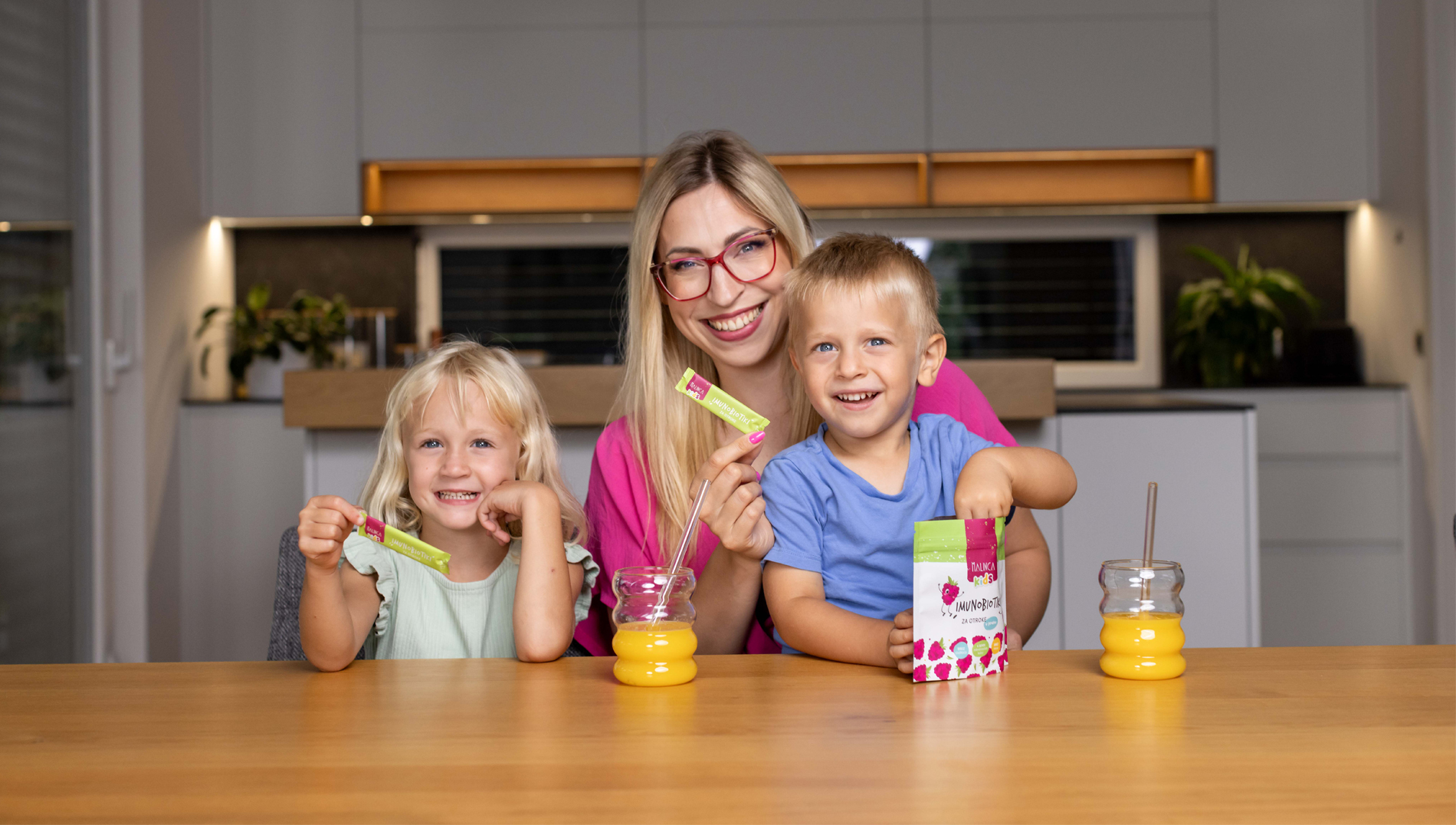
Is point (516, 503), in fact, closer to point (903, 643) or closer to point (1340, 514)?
point (903, 643)

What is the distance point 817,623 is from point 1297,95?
328 cm

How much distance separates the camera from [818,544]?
3.54 feet

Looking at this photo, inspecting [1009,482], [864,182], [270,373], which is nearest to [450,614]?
[1009,482]

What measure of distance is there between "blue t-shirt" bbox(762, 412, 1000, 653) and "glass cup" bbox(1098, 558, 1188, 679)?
0.75 ft

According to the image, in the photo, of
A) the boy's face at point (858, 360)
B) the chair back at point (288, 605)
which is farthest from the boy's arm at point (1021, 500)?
the chair back at point (288, 605)

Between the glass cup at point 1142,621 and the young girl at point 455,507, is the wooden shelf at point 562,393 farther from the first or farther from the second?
the glass cup at point 1142,621

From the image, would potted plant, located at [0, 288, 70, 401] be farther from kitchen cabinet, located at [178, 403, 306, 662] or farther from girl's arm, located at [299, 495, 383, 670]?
girl's arm, located at [299, 495, 383, 670]

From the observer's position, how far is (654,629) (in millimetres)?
861

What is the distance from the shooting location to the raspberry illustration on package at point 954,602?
0.84 metres

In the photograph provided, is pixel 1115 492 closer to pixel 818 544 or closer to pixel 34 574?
pixel 818 544

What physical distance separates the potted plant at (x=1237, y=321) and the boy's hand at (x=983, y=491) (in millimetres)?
2943

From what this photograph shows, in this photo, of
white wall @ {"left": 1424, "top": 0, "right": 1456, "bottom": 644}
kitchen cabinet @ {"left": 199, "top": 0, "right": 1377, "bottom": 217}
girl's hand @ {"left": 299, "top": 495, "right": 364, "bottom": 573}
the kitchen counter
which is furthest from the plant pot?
white wall @ {"left": 1424, "top": 0, "right": 1456, "bottom": 644}

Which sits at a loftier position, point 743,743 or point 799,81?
point 799,81

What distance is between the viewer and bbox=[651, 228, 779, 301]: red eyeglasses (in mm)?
1366
